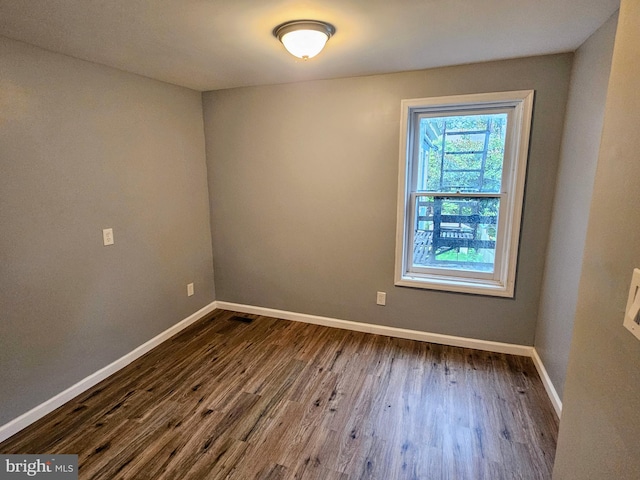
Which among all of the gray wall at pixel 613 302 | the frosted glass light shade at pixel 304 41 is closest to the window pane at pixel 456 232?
the frosted glass light shade at pixel 304 41

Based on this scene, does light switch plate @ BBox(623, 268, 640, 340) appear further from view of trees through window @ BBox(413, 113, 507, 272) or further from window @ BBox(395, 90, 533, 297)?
view of trees through window @ BBox(413, 113, 507, 272)

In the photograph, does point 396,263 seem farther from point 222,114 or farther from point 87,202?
point 87,202

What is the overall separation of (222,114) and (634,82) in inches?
122

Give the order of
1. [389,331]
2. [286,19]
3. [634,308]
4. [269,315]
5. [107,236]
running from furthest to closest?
[269,315] → [389,331] → [107,236] → [286,19] → [634,308]

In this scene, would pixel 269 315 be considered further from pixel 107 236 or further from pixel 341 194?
pixel 107 236

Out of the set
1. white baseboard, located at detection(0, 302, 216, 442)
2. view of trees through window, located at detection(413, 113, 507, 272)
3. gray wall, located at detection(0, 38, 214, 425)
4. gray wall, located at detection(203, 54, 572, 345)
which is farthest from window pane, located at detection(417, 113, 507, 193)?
white baseboard, located at detection(0, 302, 216, 442)

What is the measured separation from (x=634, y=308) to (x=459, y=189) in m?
2.22

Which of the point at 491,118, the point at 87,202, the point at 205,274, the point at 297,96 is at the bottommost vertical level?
the point at 205,274

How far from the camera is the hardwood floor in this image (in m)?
1.71

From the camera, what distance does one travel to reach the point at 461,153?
8.68 feet

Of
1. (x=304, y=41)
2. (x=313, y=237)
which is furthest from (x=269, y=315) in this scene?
(x=304, y=41)

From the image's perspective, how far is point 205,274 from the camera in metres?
3.47

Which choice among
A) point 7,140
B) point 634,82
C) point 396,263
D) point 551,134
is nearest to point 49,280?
point 7,140

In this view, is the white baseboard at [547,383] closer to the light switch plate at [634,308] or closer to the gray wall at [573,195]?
the gray wall at [573,195]
